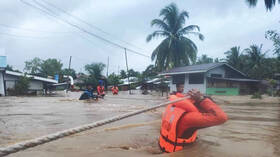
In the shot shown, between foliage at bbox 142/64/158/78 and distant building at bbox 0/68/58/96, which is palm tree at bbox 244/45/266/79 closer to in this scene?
foliage at bbox 142/64/158/78

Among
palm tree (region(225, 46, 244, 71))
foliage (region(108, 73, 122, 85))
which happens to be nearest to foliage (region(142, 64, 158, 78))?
foliage (region(108, 73, 122, 85))

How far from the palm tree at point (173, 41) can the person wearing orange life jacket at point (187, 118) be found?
2442cm

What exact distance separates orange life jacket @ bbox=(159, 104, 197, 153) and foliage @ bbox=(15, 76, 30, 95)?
22227mm

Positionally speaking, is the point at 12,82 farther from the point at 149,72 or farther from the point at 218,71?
the point at 149,72

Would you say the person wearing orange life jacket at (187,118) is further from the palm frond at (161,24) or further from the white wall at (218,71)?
the palm frond at (161,24)

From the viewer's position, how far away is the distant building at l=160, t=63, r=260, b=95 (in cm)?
2005

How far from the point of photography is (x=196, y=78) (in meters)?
21.0

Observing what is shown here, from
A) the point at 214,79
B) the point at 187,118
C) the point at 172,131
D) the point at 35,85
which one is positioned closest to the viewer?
the point at 187,118

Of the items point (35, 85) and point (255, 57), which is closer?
point (35, 85)

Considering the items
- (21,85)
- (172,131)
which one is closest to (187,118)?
(172,131)

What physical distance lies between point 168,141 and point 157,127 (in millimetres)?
2878

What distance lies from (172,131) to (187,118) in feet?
1.00

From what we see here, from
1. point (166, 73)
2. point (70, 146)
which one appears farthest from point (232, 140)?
point (166, 73)

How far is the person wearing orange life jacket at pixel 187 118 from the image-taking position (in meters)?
2.62
